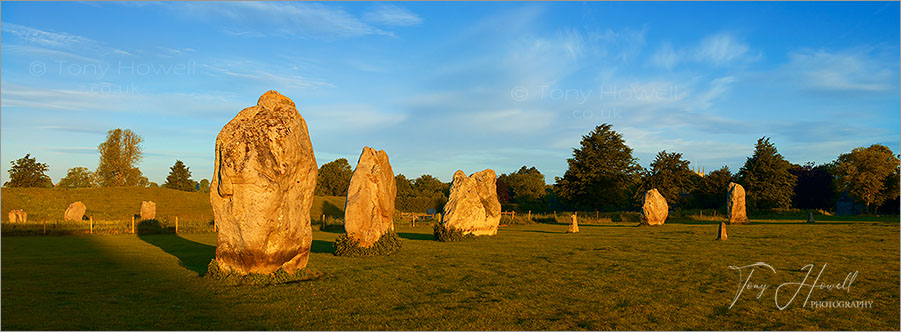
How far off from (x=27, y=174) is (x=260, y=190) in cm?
7222

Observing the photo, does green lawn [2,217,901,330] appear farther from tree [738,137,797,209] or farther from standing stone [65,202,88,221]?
tree [738,137,797,209]

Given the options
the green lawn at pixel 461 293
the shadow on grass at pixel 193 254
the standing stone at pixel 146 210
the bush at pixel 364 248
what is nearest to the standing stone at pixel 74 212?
the standing stone at pixel 146 210

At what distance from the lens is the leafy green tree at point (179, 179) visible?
244 feet

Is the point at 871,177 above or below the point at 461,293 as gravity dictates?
above

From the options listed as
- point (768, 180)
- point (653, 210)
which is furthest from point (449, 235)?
point (768, 180)

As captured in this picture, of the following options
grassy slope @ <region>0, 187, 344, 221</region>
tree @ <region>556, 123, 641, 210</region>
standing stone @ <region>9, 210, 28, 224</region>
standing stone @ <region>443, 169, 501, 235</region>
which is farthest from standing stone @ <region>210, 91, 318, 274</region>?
tree @ <region>556, 123, 641, 210</region>

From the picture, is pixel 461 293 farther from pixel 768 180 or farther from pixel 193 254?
pixel 768 180

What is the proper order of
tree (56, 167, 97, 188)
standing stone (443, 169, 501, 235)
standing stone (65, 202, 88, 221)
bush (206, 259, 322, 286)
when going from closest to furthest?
bush (206, 259, 322, 286) → standing stone (443, 169, 501, 235) → standing stone (65, 202, 88, 221) → tree (56, 167, 97, 188)

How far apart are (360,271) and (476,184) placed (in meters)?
14.0

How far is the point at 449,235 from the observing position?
23828 mm

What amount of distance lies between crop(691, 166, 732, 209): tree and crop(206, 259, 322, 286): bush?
182 feet

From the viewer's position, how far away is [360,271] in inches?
532

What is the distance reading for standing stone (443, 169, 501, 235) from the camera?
25.0 meters

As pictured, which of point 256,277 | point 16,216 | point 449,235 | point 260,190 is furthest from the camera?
point 16,216
